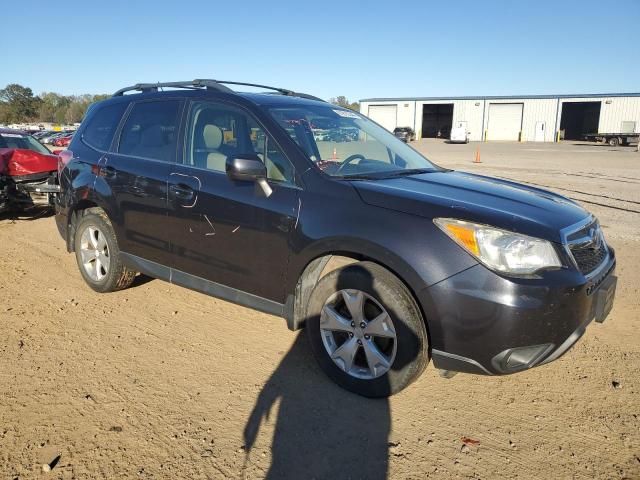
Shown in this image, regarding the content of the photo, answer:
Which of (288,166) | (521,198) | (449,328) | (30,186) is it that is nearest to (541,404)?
(449,328)

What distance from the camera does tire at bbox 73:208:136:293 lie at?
4.57 meters

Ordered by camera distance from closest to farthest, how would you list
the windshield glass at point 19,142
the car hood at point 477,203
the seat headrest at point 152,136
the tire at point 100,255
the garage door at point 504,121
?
the car hood at point 477,203 → the seat headrest at point 152,136 → the tire at point 100,255 → the windshield glass at point 19,142 → the garage door at point 504,121

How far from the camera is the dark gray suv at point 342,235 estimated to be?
263cm

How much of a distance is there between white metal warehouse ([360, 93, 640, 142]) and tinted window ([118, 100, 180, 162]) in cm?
5402

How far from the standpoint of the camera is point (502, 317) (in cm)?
255

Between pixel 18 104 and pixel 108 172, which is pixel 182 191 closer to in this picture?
pixel 108 172

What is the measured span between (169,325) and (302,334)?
3.82 feet

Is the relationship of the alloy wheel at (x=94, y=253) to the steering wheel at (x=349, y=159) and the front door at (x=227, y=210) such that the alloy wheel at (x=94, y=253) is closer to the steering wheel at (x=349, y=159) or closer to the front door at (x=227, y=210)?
the front door at (x=227, y=210)

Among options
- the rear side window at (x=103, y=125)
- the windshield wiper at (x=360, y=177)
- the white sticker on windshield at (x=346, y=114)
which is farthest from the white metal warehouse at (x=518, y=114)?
the windshield wiper at (x=360, y=177)

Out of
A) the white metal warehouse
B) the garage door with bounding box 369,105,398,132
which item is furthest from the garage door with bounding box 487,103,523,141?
the garage door with bounding box 369,105,398,132

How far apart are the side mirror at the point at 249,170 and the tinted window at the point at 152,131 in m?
0.94

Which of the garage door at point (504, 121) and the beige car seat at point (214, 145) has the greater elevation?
the garage door at point (504, 121)

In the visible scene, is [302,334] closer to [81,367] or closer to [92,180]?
[81,367]

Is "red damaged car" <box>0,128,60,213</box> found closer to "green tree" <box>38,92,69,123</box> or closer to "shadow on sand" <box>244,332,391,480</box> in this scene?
"shadow on sand" <box>244,332,391,480</box>
